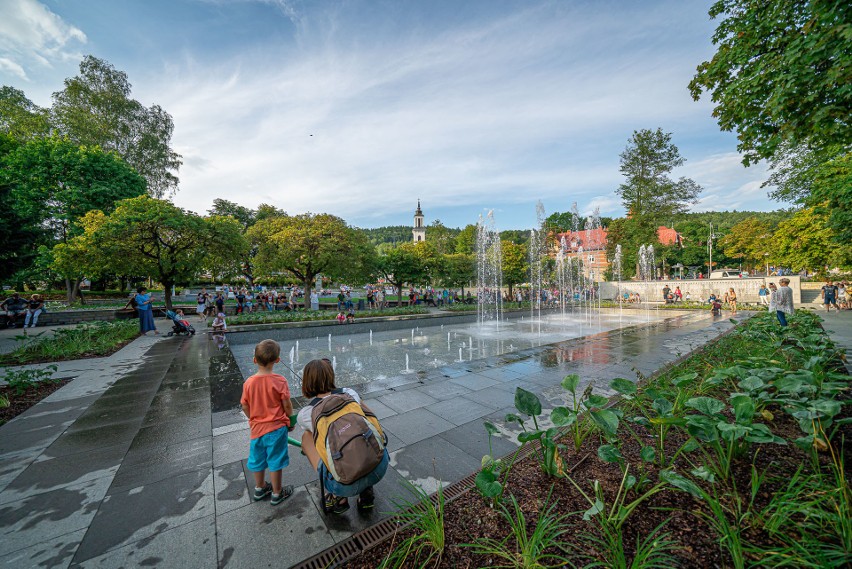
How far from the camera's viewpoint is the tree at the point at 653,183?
109 ft

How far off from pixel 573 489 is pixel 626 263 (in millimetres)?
46999

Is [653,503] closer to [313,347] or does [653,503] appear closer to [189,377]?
[189,377]

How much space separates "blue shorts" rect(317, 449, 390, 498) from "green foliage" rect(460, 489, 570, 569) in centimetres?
80

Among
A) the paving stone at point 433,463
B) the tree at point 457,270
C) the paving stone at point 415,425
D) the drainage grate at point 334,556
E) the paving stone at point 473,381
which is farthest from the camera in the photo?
the tree at point 457,270

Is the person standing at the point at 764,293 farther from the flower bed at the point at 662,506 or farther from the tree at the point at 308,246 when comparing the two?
the tree at the point at 308,246

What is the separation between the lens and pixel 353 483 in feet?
7.65

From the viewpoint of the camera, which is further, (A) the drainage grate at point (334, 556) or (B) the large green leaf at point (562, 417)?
(B) the large green leaf at point (562, 417)

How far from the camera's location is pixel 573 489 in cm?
262

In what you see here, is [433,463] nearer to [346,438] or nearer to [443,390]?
[346,438]

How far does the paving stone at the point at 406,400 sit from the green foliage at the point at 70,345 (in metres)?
8.86

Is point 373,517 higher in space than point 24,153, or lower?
lower

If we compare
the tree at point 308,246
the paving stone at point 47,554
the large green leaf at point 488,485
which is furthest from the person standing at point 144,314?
the large green leaf at point 488,485

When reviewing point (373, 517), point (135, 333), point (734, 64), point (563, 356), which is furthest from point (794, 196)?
point (135, 333)

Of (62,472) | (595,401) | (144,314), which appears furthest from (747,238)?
(144,314)
